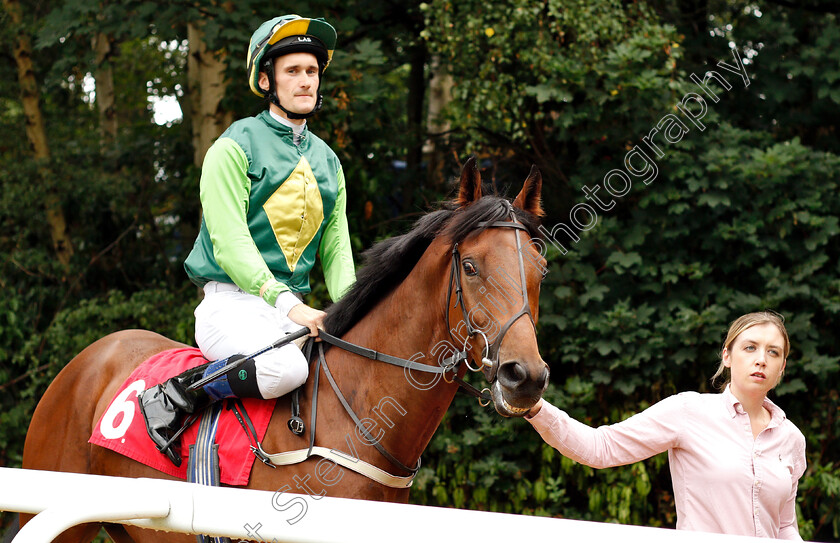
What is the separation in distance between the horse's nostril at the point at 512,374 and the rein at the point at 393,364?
6 centimetres

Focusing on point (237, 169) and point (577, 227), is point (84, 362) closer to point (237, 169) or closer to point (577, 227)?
point (237, 169)

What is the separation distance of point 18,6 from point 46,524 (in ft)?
27.4

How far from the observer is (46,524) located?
1.22 m

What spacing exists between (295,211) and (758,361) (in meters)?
1.65

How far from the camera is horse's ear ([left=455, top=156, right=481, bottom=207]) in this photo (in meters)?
2.52

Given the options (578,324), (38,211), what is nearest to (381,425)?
(578,324)

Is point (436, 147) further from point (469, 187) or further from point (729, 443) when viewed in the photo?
point (729, 443)

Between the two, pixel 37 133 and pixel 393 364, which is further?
pixel 37 133

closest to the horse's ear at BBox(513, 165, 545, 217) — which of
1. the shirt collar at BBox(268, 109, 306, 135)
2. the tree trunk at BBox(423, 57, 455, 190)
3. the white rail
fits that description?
the shirt collar at BBox(268, 109, 306, 135)

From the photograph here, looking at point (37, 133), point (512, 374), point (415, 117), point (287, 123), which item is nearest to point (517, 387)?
point (512, 374)

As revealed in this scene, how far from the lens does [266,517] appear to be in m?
1.24

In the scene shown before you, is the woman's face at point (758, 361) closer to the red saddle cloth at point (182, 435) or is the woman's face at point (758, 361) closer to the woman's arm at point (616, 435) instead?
the woman's arm at point (616, 435)

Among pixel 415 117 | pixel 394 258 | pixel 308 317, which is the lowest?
pixel 308 317

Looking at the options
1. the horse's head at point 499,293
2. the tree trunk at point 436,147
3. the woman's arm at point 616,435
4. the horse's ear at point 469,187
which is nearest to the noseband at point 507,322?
the horse's head at point 499,293
